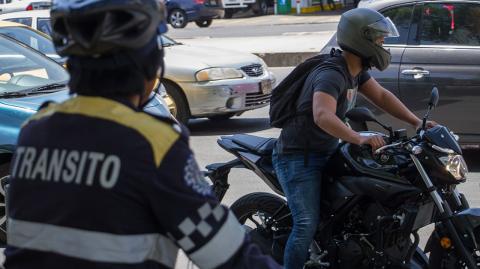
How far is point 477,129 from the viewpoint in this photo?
23.4ft

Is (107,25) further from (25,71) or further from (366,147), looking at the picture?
(25,71)

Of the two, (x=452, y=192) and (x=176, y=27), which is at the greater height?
(x=452, y=192)

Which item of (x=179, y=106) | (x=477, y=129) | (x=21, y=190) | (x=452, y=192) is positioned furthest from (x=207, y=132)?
(x=21, y=190)

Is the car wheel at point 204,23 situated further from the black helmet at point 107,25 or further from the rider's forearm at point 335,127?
the black helmet at point 107,25

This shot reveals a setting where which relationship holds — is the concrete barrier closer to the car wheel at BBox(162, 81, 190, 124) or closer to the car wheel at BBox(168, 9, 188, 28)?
the car wheel at BBox(162, 81, 190, 124)

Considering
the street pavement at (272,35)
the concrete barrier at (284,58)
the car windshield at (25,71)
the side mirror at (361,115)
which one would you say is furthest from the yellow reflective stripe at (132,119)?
the concrete barrier at (284,58)

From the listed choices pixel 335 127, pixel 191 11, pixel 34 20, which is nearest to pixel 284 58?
pixel 34 20

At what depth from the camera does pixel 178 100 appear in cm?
955

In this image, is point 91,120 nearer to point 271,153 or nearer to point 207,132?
point 271,153

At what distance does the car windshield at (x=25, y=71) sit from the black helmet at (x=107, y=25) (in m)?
4.37

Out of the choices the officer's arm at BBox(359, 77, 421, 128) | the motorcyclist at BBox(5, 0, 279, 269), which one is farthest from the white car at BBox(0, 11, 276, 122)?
the motorcyclist at BBox(5, 0, 279, 269)

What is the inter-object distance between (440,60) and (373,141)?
3754mm

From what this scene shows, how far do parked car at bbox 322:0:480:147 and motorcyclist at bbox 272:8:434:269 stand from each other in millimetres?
3109

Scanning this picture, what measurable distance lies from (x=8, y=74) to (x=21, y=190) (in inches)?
193
